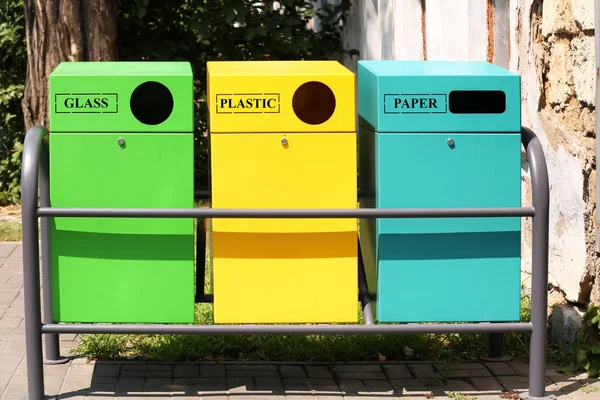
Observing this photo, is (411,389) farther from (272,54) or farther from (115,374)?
(272,54)

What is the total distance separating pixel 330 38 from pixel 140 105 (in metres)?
5.77

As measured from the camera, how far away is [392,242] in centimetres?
413

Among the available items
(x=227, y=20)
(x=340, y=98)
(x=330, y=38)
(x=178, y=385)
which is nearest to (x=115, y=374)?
(x=178, y=385)

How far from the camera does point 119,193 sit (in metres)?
4.05

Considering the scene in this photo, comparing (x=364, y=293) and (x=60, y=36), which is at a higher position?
(x=60, y=36)

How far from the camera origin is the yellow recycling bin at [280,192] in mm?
4023

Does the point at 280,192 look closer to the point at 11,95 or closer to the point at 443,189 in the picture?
the point at 443,189

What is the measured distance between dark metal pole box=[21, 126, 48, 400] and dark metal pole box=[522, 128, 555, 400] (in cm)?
185

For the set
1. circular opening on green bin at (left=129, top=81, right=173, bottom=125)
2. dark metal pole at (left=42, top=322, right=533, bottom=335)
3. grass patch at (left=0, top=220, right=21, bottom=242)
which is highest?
circular opening on green bin at (left=129, top=81, right=173, bottom=125)

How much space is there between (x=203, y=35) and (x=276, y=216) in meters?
5.41

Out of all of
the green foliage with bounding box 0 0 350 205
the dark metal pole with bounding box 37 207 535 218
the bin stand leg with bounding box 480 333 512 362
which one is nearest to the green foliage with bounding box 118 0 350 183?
the green foliage with bounding box 0 0 350 205

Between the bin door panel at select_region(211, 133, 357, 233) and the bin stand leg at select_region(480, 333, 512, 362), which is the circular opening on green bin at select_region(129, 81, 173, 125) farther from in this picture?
the bin stand leg at select_region(480, 333, 512, 362)

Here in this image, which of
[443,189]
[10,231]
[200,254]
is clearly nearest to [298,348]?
[200,254]

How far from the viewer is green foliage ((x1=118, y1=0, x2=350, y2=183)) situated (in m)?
9.31
